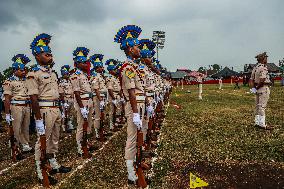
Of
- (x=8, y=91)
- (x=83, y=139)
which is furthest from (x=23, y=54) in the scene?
(x=83, y=139)

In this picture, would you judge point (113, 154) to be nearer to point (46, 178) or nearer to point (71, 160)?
point (71, 160)

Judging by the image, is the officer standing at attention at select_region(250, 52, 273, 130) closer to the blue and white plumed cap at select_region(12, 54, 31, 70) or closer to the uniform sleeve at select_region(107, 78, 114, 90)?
the uniform sleeve at select_region(107, 78, 114, 90)

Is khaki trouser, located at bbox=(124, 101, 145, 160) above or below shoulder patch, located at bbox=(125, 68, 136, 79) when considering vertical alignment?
below

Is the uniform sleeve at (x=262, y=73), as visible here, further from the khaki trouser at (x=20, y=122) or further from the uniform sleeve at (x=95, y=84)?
the khaki trouser at (x=20, y=122)

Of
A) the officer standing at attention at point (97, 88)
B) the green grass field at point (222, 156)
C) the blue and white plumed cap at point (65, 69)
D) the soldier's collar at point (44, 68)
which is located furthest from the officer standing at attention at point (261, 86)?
the blue and white plumed cap at point (65, 69)

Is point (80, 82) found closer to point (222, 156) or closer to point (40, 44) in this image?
point (40, 44)

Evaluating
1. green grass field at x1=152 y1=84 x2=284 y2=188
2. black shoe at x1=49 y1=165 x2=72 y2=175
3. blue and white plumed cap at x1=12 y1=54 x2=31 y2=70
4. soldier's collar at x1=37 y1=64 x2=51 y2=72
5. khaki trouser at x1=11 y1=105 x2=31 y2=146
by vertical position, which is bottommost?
black shoe at x1=49 y1=165 x2=72 y2=175

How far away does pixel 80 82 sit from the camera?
374 inches

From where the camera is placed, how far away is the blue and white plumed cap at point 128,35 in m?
6.50

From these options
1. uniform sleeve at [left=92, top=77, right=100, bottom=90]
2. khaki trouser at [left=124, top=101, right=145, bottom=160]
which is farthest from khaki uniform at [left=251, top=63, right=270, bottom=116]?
khaki trouser at [left=124, top=101, right=145, bottom=160]

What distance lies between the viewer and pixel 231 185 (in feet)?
19.8

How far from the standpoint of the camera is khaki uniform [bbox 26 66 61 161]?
6.69 meters

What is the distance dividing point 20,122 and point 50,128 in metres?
3.64

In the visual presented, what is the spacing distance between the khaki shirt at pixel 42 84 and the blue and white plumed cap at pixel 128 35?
1.84 metres
